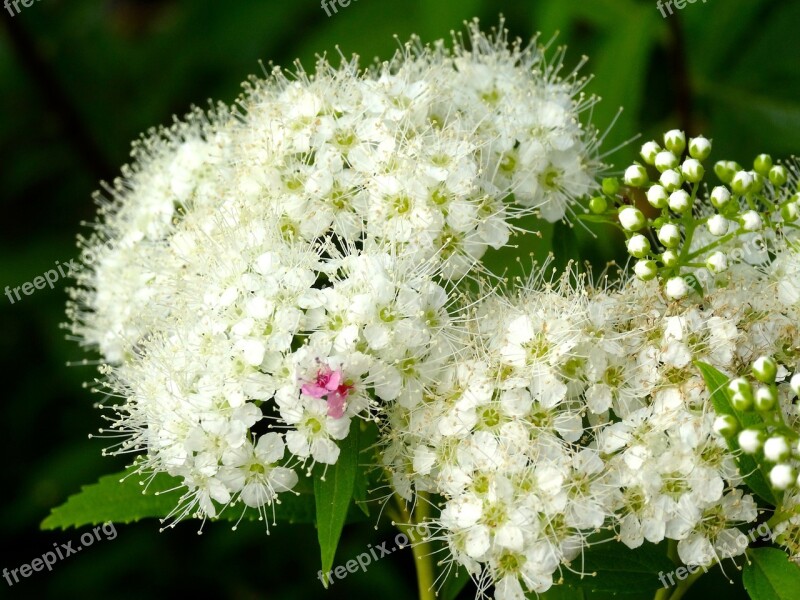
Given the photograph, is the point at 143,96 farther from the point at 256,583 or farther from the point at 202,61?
the point at 256,583

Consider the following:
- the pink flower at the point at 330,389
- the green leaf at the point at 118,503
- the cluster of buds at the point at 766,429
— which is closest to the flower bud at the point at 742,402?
the cluster of buds at the point at 766,429

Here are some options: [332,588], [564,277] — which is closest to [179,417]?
[564,277]

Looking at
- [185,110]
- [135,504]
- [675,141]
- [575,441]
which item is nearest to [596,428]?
[575,441]

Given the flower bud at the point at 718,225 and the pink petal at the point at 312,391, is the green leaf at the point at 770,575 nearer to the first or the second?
the flower bud at the point at 718,225

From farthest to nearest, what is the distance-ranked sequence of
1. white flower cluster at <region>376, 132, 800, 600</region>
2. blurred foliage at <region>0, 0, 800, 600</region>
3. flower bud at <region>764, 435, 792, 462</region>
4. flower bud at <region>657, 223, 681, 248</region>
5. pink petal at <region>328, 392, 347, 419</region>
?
blurred foliage at <region>0, 0, 800, 600</region>, flower bud at <region>657, 223, 681, 248</region>, pink petal at <region>328, 392, 347, 419</region>, white flower cluster at <region>376, 132, 800, 600</region>, flower bud at <region>764, 435, 792, 462</region>

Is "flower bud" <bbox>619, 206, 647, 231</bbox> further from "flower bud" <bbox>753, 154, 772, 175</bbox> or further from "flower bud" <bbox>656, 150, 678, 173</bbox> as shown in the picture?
"flower bud" <bbox>753, 154, 772, 175</bbox>

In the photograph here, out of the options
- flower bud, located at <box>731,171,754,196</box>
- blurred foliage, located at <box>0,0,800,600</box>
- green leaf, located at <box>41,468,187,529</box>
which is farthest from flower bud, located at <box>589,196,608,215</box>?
green leaf, located at <box>41,468,187,529</box>

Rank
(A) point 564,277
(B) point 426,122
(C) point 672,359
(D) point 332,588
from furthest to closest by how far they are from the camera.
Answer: (D) point 332,588, (B) point 426,122, (A) point 564,277, (C) point 672,359
